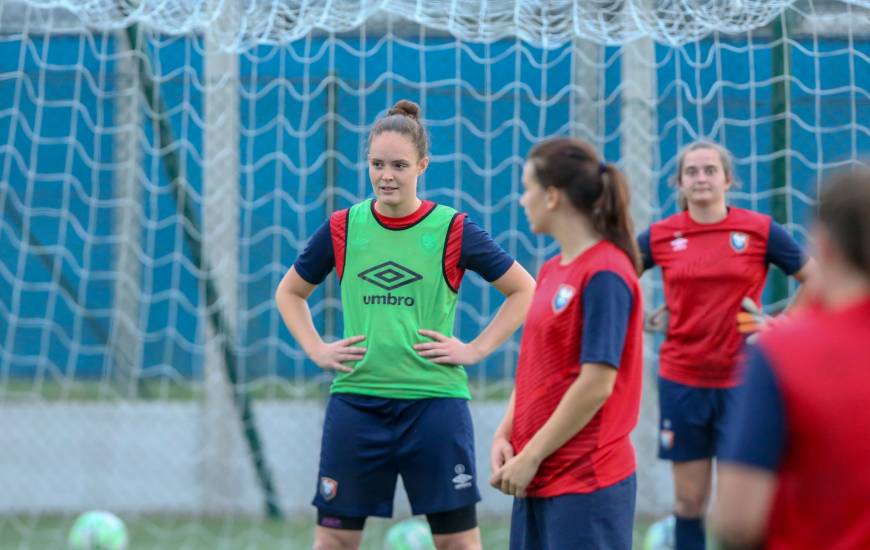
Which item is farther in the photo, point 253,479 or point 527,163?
point 253,479

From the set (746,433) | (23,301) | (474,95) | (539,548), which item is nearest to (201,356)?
(23,301)

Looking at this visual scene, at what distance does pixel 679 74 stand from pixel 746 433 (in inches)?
189

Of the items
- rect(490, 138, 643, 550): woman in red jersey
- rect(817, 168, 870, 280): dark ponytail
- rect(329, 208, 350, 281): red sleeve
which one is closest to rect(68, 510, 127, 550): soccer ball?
rect(329, 208, 350, 281): red sleeve

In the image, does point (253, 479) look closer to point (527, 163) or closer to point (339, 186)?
point (339, 186)

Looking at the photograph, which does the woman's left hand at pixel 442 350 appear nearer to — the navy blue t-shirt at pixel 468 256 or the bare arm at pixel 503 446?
the navy blue t-shirt at pixel 468 256

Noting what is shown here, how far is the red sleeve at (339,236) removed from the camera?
13.0 feet

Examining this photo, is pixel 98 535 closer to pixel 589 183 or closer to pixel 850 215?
pixel 589 183

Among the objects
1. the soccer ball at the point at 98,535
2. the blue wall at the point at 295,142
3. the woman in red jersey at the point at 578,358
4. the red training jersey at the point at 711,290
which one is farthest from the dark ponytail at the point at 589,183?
the blue wall at the point at 295,142

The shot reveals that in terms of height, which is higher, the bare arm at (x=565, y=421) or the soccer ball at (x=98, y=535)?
the bare arm at (x=565, y=421)

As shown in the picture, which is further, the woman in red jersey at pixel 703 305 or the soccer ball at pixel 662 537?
the soccer ball at pixel 662 537

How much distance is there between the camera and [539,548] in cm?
299

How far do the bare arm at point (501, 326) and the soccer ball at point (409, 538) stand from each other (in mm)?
1486

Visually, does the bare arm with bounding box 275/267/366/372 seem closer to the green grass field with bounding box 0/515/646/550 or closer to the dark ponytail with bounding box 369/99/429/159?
the dark ponytail with bounding box 369/99/429/159

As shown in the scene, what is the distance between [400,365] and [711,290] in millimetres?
1625
